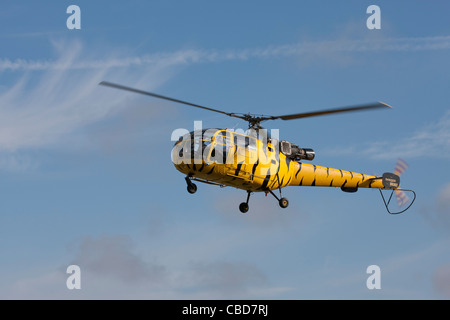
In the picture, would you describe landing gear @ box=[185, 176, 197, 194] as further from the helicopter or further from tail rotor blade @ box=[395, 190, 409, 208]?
tail rotor blade @ box=[395, 190, 409, 208]

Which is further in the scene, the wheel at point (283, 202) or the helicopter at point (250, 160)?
the wheel at point (283, 202)

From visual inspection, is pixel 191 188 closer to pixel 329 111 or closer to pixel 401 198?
pixel 329 111

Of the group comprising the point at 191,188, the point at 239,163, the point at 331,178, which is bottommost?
the point at 191,188

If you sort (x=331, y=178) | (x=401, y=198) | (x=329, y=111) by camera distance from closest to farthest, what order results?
(x=329, y=111), (x=331, y=178), (x=401, y=198)

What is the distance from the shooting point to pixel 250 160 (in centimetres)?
4816

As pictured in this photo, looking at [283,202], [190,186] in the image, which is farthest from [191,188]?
[283,202]

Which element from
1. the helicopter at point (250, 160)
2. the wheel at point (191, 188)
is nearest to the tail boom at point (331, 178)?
the helicopter at point (250, 160)

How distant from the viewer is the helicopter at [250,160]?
4528 cm

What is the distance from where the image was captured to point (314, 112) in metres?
46.6

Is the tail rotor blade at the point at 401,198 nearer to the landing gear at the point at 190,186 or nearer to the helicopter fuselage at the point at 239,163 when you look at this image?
the helicopter fuselage at the point at 239,163

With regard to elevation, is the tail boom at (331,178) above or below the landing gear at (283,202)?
above

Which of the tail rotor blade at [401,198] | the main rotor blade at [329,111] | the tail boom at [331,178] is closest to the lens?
the main rotor blade at [329,111]

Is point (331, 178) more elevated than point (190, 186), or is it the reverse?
point (331, 178)
